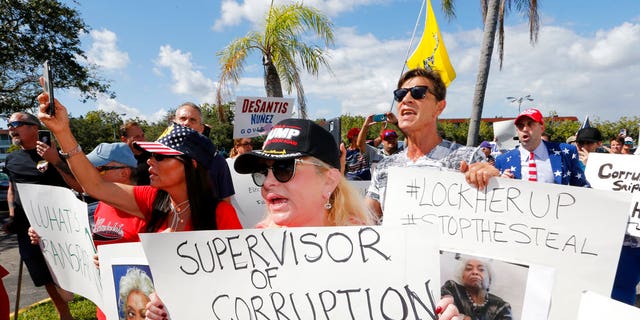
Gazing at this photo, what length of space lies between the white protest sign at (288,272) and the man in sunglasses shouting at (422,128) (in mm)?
1074

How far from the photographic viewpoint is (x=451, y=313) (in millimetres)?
1284

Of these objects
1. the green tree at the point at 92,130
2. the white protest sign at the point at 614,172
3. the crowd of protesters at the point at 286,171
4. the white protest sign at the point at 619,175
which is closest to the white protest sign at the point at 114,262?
the crowd of protesters at the point at 286,171

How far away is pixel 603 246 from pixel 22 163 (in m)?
5.09

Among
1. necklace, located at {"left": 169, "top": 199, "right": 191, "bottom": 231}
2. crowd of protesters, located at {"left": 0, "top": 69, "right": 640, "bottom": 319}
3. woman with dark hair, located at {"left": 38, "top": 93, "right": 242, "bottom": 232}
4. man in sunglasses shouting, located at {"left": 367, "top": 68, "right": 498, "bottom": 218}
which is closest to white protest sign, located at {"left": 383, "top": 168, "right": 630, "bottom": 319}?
crowd of protesters, located at {"left": 0, "top": 69, "right": 640, "bottom": 319}

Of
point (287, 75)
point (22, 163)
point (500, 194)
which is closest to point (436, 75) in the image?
point (500, 194)

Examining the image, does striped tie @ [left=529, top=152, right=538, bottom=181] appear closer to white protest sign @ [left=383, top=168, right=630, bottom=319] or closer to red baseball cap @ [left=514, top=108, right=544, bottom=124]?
red baseball cap @ [left=514, top=108, right=544, bottom=124]

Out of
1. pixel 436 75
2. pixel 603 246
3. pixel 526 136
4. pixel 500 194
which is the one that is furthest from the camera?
pixel 526 136

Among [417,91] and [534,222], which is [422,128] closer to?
[417,91]

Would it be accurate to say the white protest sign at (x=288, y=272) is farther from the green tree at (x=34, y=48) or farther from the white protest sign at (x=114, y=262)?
the green tree at (x=34, y=48)

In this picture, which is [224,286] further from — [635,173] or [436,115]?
[635,173]

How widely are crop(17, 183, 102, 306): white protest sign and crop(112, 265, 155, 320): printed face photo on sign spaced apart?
18.1 inches

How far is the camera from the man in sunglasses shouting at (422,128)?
229cm

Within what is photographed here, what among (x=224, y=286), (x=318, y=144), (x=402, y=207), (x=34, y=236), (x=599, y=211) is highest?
(x=318, y=144)

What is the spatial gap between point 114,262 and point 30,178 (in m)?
3.44
